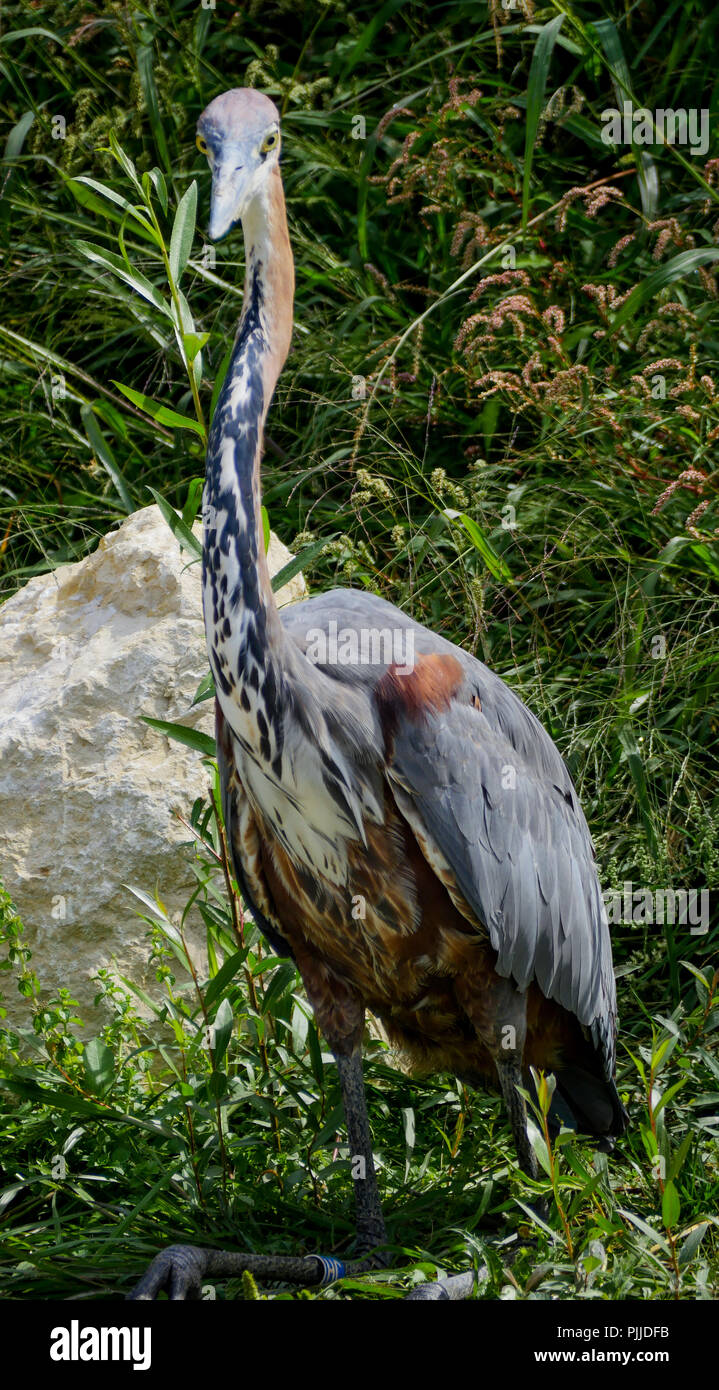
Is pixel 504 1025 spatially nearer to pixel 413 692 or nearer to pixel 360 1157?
pixel 360 1157

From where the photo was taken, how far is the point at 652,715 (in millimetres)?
3789

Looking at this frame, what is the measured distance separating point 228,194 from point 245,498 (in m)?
0.47

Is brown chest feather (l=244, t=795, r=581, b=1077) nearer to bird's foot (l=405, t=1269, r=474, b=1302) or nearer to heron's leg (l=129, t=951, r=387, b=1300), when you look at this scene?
heron's leg (l=129, t=951, r=387, b=1300)

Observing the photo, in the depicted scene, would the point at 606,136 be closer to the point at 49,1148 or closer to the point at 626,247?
the point at 626,247

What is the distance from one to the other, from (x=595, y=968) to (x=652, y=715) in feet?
3.09

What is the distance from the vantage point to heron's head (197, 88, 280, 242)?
7.78 ft

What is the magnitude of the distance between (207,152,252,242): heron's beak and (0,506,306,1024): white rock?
1.22 metres

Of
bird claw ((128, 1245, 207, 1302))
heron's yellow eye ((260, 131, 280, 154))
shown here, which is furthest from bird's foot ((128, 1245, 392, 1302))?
heron's yellow eye ((260, 131, 280, 154))

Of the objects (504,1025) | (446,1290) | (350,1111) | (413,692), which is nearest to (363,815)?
(413,692)

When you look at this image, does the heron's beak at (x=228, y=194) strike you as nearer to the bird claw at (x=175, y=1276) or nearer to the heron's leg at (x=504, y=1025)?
the heron's leg at (x=504, y=1025)

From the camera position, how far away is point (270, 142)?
2508 mm

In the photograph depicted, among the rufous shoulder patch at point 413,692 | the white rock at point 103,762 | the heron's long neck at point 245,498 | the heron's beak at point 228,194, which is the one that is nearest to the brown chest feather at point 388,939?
the rufous shoulder patch at point 413,692

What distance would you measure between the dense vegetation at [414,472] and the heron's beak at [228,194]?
0.34 m
